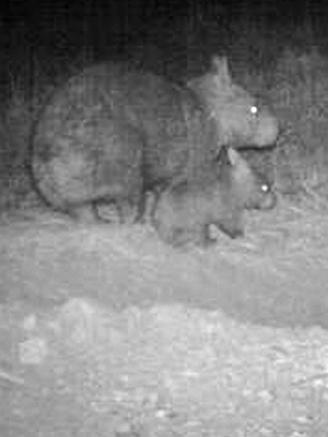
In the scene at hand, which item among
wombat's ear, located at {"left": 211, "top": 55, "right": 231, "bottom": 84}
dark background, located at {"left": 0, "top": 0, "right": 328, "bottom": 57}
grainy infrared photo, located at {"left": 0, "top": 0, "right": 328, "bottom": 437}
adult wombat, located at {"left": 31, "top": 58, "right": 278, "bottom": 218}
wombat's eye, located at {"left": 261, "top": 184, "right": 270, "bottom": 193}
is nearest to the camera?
grainy infrared photo, located at {"left": 0, "top": 0, "right": 328, "bottom": 437}

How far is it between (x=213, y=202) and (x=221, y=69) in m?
1.48

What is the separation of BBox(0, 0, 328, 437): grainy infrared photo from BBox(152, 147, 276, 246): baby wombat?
0.05 feet

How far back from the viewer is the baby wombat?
7867 mm

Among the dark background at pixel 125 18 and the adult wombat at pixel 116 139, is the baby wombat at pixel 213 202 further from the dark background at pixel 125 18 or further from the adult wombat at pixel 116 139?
the dark background at pixel 125 18

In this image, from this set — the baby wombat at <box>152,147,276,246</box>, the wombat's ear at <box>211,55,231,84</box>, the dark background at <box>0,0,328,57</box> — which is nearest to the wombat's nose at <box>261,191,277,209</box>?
the baby wombat at <box>152,147,276,246</box>

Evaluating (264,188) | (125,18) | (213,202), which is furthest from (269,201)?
(125,18)

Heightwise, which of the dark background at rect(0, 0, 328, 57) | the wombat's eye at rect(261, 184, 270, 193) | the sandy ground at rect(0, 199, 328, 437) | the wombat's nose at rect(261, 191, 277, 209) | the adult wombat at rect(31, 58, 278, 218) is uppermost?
the dark background at rect(0, 0, 328, 57)

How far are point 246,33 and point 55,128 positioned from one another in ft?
9.75

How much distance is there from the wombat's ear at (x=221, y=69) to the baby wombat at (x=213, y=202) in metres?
0.81

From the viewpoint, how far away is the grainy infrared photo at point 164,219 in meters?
5.16

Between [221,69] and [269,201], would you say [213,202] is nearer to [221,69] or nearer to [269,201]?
[269,201]

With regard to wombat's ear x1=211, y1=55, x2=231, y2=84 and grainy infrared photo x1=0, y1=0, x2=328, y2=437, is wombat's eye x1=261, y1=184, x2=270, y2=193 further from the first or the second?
wombat's ear x1=211, y1=55, x2=231, y2=84

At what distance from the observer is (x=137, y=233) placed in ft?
26.1

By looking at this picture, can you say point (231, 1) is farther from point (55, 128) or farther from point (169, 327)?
point (169, 327)
